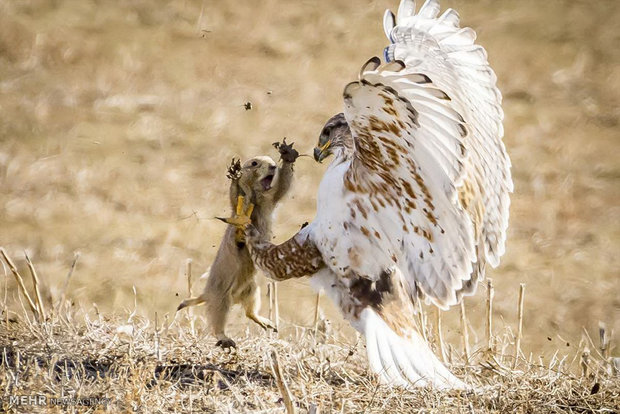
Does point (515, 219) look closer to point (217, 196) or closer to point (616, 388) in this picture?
point (217, 196)

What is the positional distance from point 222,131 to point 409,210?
19.4 feet

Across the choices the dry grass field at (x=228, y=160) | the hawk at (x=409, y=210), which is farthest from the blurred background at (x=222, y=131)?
the hawk at (x=409, y=210)

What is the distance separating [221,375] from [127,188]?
5.22m

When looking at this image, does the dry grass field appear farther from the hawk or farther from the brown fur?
the hawk

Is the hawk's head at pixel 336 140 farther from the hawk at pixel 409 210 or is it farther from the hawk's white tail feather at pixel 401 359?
the hawk's white tail feather at pixel 401 359

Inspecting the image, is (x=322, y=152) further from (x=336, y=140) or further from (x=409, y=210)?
(x=409, y=210)

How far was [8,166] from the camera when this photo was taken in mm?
10500

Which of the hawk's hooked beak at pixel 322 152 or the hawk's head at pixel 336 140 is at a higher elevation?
the hawk's head at pixel 336 140

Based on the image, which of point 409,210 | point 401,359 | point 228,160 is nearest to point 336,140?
point 409,210

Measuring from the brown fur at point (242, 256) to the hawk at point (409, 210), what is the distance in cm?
19

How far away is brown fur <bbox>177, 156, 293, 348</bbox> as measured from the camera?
600 cm

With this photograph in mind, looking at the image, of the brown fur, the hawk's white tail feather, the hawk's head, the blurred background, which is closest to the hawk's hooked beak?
the hawk's head

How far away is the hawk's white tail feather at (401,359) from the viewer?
523cm

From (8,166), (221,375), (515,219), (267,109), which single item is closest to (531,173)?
(515,219)
